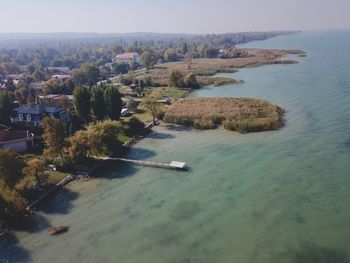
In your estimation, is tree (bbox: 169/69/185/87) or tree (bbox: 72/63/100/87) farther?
tree (bbox: 72/63/100/87)

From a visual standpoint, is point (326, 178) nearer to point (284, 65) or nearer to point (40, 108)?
point (40, 108)

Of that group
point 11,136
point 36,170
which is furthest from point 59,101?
point 36,170

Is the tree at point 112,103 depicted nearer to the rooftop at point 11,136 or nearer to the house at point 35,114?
the house at point 35,114

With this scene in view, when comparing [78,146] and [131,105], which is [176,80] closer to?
[131,105]

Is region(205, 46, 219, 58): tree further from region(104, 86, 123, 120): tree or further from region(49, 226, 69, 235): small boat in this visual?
region(49, 226, 69, 235): small boat

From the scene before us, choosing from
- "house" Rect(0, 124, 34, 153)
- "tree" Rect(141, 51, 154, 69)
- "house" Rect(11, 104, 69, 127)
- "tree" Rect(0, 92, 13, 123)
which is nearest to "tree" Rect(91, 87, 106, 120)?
"house" Rect(11, 104, 69, 127)

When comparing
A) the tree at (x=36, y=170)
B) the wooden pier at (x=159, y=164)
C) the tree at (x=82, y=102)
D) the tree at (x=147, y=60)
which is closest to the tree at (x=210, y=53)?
the tree at (x=147, y=60)

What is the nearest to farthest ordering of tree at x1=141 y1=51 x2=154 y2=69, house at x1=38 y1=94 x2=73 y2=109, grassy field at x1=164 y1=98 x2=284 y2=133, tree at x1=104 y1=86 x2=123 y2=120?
grassy field at x1=164 y1=98 x2=284 y2=133 < tree at x1=104 y1=86 x2=123 y2=120 < house at x1=38 y1=94 x2=73 y2=109 < tree at x1=141 y1=51 x2=154 y2=69
